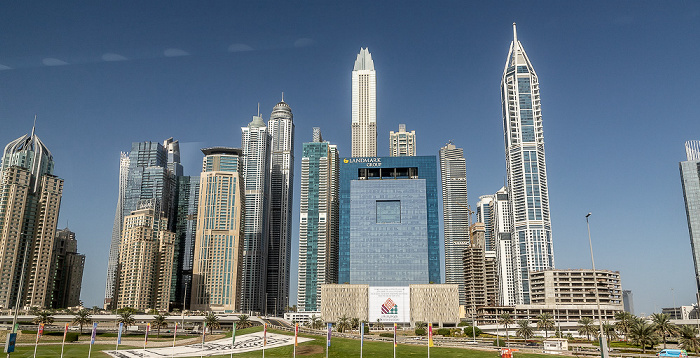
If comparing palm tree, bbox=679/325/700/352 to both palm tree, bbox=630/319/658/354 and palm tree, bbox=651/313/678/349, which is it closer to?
palm tree, bbox=630/319/658/354

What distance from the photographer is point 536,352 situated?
102812 mm

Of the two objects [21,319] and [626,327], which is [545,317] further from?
[21,319]

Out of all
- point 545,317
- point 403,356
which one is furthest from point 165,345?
point 545,317

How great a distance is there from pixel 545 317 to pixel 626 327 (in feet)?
106

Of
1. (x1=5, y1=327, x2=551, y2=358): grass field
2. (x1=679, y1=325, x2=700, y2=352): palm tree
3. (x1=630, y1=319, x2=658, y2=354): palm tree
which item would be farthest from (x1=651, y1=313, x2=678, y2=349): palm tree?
(x1=5, y1=327, x2=551, y2=358): grass field

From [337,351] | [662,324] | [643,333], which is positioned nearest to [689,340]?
[643,333]

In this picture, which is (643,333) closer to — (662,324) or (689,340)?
(662,324)

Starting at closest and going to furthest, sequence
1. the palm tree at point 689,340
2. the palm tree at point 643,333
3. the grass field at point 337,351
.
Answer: the grass field at point 337,351, the palm tree at point 689,340, the palm tree at point 643,333

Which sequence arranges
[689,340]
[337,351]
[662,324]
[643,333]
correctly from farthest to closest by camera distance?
[662,324]
[643,333]
[337,351]
[689,340]

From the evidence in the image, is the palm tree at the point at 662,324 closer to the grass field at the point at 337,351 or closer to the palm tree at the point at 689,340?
the palm tree at the point at 689,340

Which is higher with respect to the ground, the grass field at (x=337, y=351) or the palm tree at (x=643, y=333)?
the palm tree at (x=643, y=333)

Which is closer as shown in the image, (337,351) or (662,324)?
(337,351)

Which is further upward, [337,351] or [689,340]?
[689,340]

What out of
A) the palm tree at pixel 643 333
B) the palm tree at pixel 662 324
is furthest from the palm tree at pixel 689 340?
the palm tree at pixel 662 324
